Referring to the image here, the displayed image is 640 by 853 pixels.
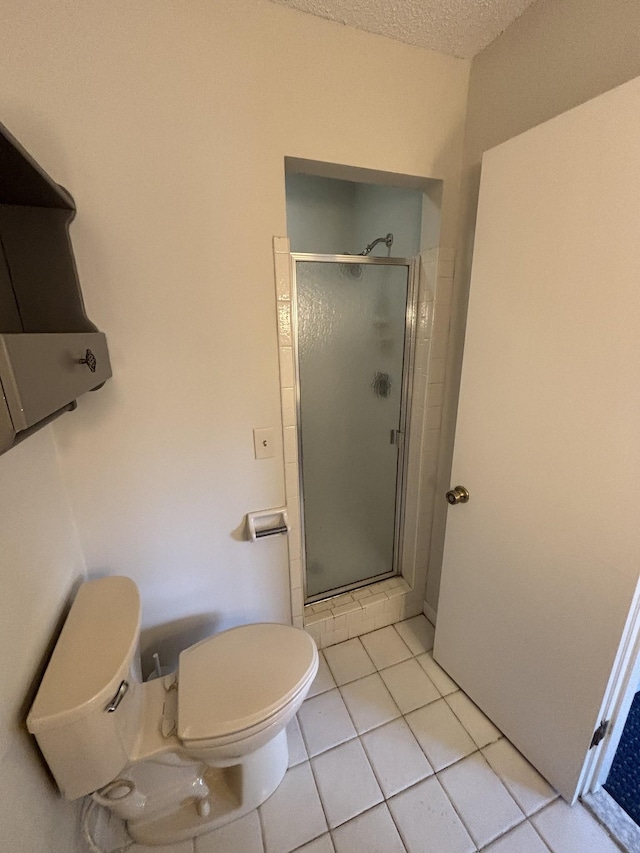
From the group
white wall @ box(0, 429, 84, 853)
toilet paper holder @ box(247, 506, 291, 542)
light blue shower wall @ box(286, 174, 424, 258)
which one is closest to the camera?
white wall @ box(0, 429, 84, 853)

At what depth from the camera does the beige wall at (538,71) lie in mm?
836

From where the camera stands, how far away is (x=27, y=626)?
0.76 m

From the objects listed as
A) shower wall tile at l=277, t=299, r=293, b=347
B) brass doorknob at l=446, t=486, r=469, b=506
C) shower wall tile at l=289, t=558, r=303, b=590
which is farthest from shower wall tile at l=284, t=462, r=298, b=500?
brass doorknob at l=446, t=486, r=469, b=506

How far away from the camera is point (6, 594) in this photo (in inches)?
27.2

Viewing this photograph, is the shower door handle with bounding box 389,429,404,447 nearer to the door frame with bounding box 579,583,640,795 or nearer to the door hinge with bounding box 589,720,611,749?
the door frame with bounding box 579,583,640,795

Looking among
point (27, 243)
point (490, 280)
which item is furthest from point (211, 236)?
point (490, 280)

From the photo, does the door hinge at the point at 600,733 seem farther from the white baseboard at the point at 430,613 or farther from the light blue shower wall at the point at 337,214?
the light blue shower wall at the point at 337,214

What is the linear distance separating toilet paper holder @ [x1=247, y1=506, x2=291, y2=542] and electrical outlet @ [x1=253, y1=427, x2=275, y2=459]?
0.23 metres

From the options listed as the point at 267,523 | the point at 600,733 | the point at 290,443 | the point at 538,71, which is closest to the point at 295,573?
the point at 267,523

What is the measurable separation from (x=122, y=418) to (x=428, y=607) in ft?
5.51

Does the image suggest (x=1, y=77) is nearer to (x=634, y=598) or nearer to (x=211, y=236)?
(x=211, y=236)

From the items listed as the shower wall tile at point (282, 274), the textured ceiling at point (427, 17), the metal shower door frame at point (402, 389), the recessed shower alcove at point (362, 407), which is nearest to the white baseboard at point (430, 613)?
the recessed shower alcove at point (362, 407)

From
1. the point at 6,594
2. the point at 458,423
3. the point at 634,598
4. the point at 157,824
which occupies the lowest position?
the point at 157,824

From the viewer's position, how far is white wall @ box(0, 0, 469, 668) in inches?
34.6
